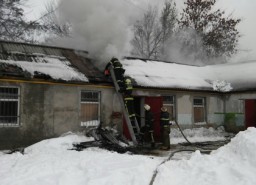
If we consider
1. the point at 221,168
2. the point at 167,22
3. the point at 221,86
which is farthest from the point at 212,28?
the point at 221,168

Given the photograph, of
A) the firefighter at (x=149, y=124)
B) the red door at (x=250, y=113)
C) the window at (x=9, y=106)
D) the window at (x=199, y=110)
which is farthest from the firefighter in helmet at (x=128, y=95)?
the red door at (x=250, y=113)

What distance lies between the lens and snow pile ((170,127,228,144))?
16906 millimetres

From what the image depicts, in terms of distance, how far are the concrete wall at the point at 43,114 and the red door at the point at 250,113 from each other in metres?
8.40

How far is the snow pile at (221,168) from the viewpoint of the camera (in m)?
6.89

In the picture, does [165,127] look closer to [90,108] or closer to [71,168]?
[90,108]

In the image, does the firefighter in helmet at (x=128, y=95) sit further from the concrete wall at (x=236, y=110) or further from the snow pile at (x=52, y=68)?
the concrete wall at (x=236, y=110)

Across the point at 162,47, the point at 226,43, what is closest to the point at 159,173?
the point at 162,47

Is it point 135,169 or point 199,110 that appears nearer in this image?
point 135,169

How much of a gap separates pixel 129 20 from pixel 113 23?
1.96 metres

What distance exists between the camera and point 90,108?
14.5 meters

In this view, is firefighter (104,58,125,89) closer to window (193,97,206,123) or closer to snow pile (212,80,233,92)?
window (193,97,206,123)

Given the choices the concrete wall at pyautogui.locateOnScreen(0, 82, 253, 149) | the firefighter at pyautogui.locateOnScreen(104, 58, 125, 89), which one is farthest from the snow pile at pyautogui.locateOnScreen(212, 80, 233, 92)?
the firefighter at pyautogui.locateOnScreen(104, 58, 125, 89)

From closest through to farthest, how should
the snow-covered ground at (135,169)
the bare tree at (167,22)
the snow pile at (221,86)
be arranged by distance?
the snow-covered ground at (135,169), the snow pile at (221,86), the bare tree at (167,22)

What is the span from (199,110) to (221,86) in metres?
2.31
